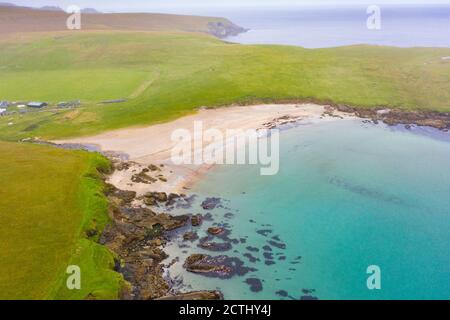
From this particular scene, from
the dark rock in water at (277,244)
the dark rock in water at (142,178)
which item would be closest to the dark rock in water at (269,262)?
the dark rock in water at (277,244)

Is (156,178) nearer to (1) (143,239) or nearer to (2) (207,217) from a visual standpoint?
(2) (207,217)

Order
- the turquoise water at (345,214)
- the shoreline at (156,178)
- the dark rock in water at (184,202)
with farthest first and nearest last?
the dark rock in water at (184,202)
the shoreline at (156,178)
the turquoise water at (345,214)

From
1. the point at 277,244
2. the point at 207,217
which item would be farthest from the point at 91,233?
the point at 277,244

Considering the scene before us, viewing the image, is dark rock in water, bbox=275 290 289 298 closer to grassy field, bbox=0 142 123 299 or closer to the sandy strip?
grassy field, bbox=0 142 123 299

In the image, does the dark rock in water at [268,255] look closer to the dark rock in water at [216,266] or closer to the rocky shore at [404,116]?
the dark rock in water at [216,266]

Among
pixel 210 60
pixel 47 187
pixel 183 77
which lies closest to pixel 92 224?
pixel 47 187

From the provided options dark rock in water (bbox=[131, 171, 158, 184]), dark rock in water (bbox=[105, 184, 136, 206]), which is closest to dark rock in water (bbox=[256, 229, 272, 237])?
dark rock in water (bbox=[105, 184, 136, 206])
